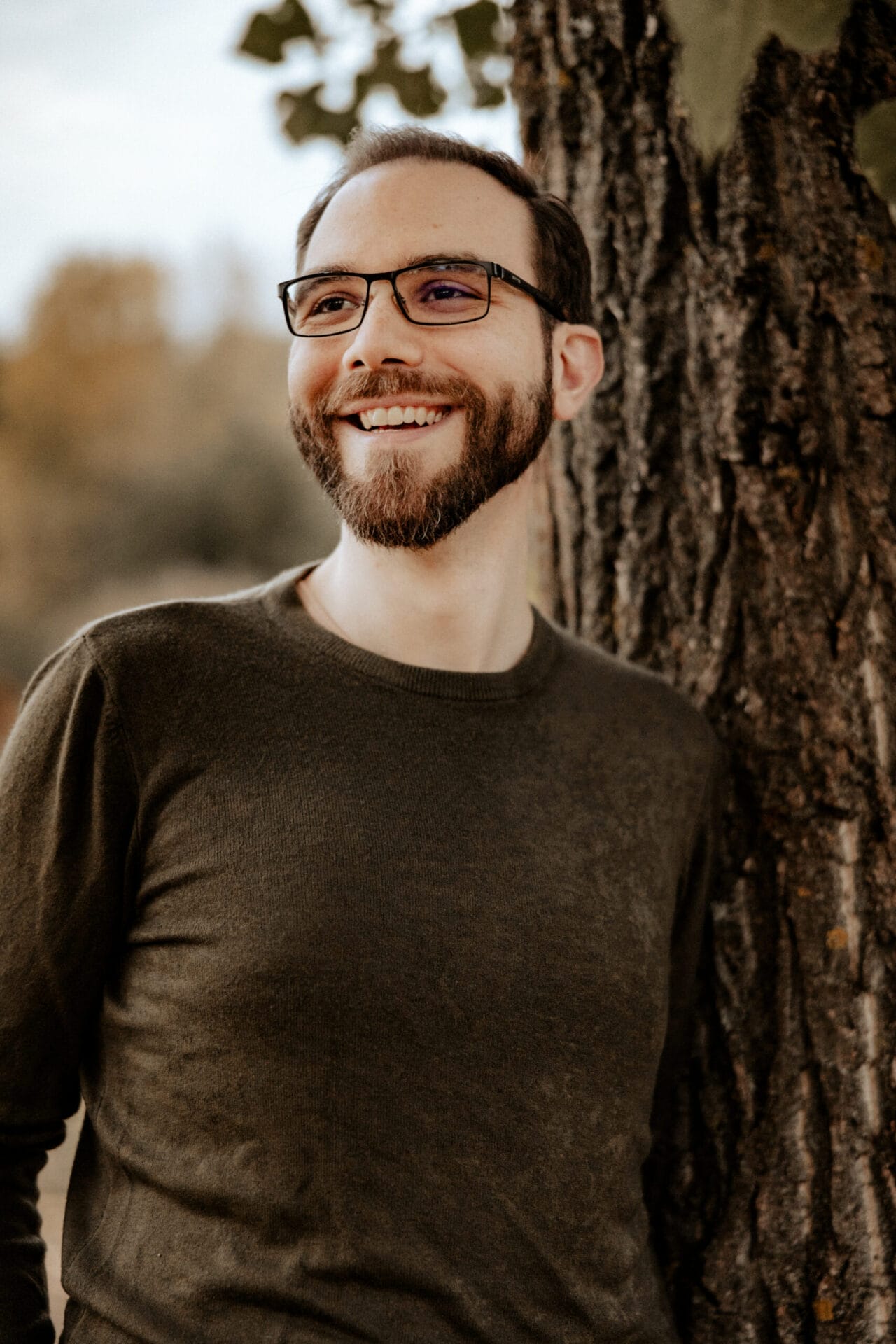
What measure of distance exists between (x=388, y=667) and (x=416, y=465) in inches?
9.9

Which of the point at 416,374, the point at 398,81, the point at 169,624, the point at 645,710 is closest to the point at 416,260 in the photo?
the point at 416,374

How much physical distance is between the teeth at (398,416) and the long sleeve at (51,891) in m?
0.44

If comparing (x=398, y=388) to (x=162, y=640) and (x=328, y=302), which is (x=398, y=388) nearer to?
(x=328, y=302)

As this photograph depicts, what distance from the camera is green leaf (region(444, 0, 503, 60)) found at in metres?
1.85

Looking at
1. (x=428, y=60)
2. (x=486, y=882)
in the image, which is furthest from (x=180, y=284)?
(x=486, y=882)

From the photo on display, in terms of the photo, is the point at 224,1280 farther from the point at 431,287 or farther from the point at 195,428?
the point at 195,428

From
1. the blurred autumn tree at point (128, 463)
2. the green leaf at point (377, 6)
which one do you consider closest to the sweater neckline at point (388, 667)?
the green leaf at point (377, 6)

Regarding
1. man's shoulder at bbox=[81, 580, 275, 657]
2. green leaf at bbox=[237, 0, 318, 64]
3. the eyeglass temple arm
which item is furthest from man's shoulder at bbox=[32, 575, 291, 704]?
green leaf at bbox=[237, 0, 318, 64]

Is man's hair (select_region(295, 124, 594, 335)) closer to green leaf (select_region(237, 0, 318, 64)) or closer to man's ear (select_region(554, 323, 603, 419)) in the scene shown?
man's ear (select_region(554, 323, 603, 419))

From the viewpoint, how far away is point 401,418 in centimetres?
147

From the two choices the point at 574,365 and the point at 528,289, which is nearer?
the point at 528,289

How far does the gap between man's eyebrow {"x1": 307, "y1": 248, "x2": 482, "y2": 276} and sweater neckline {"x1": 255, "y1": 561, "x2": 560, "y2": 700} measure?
39cm

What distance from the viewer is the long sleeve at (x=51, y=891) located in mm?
1292

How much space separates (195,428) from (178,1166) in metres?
16.1
